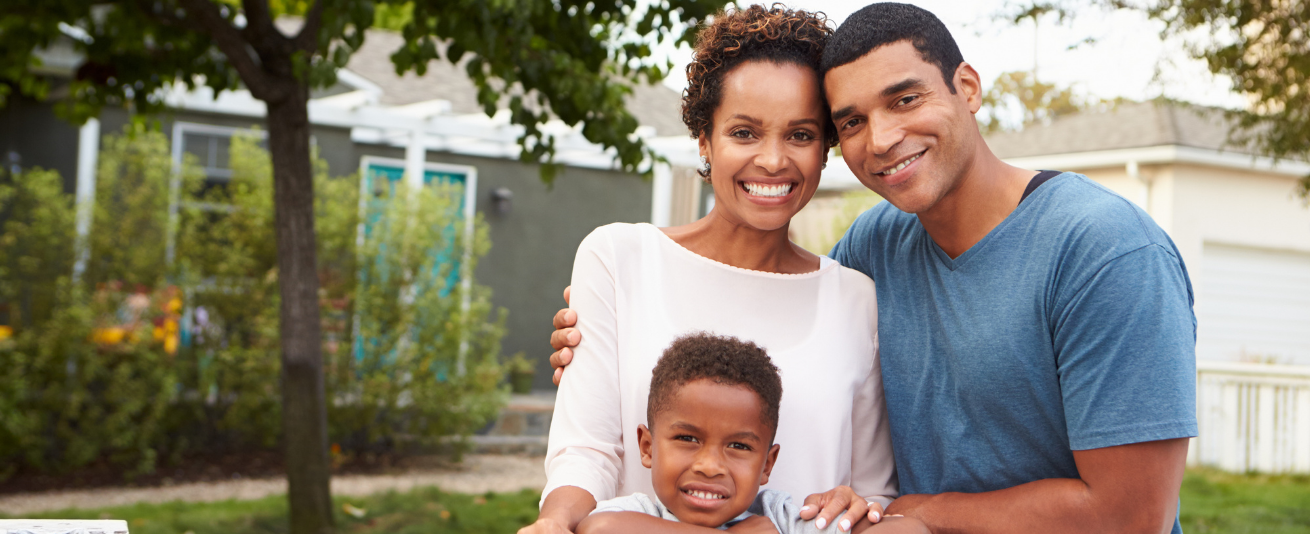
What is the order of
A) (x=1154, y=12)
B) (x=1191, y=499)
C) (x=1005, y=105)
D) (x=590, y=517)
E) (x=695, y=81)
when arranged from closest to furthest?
(x=590, y=517) < (x=695, y=81) < (x=1154, y=12) < (x=1191, y=499) < (x=1005, y=105)

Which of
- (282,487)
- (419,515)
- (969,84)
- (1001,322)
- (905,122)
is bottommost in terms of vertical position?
(282,487)

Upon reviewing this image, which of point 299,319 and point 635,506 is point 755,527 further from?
point 299,319

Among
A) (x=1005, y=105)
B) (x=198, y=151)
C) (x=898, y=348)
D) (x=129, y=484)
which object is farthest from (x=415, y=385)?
(x=1005, y=105)

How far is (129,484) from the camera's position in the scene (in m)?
8.26

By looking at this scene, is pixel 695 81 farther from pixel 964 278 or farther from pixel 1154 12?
pixel 1154 12

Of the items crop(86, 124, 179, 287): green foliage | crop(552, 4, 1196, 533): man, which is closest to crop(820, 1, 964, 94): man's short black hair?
crop(552, 4, 1196, 533): man

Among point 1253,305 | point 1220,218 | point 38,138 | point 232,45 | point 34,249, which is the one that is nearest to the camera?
point 232,45

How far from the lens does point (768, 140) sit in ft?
7.37

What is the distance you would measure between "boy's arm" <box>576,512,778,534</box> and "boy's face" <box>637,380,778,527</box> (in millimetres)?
65

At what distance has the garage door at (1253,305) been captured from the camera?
13828 millimetres

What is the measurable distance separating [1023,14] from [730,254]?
6586 mm

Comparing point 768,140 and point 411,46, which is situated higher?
point 411,46

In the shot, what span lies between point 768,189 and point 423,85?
12.6 metres

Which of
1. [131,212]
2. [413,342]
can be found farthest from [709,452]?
[131,212]
